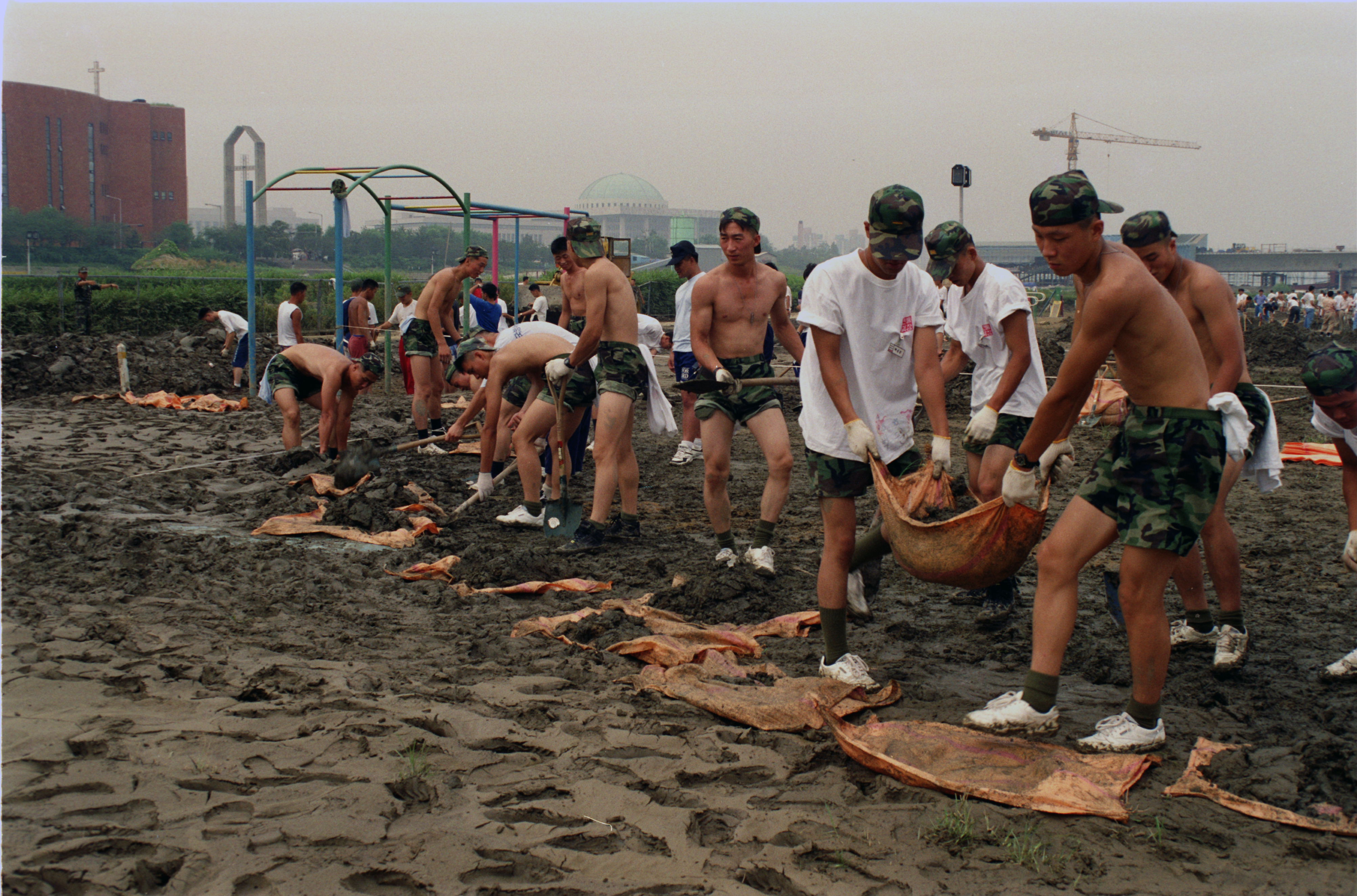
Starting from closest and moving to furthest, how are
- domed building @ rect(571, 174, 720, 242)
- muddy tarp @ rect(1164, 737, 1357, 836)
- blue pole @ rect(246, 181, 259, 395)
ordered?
muddy tarp @ rect(1164, 737, 1357, 836) < blue pole @ rect(246, 181, 259, 395) < domed building @ rect(571, 174, 720, 242)

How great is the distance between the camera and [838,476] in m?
3.52

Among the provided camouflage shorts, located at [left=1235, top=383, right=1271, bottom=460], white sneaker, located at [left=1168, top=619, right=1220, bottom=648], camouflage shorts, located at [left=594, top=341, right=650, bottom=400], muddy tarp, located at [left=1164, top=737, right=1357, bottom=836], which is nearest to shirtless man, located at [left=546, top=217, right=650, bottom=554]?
camouflage shorts, located at [left=594, top=341, right=650, bottom=400]

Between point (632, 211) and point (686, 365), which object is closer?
point (686, 365)

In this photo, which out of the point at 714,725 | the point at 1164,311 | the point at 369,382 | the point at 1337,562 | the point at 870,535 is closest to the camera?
the point at 1164,311

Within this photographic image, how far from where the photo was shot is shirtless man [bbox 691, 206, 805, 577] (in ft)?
16.3

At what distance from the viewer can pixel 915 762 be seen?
2.81 meters

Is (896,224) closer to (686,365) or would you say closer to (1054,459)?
(1054,459)

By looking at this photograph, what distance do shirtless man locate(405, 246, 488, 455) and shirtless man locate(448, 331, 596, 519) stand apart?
111 inches

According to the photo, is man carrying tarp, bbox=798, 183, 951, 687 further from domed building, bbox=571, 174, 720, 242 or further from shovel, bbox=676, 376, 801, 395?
domed building, bbox=571, 174, 720, 242

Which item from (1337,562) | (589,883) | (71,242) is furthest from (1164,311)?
(71,242)

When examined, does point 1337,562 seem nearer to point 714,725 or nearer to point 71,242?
point 714,725

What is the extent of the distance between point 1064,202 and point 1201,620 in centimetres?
206

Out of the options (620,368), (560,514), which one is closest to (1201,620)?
(620,368)

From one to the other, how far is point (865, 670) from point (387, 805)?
1.70 m
